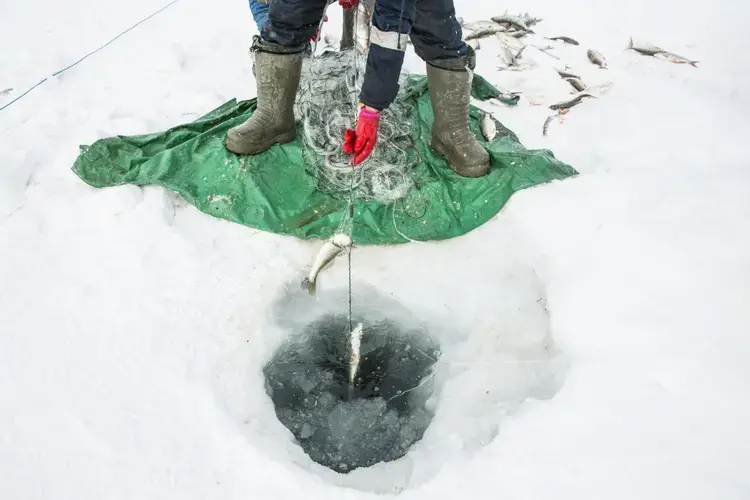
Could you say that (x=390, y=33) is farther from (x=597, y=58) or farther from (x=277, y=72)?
(x=597, y=58)

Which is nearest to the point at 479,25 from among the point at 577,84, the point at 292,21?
the point at 577,84

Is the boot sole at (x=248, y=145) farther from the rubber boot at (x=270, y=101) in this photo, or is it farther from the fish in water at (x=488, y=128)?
the fish in water at (x=488, y=128)

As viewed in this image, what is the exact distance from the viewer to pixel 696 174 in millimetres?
2779

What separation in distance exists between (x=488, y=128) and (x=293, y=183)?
3.96ft

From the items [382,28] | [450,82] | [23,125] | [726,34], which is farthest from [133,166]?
[726,34]

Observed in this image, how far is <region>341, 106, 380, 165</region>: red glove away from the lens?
248 centimetres

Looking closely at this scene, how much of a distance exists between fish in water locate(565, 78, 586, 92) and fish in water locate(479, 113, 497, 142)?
0.94m

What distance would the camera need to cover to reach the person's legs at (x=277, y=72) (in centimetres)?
273

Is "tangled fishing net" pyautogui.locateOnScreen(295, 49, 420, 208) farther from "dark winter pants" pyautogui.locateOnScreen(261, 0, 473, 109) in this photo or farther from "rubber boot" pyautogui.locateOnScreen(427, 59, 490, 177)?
"dark winter pants" pyautogui.locateOnScreen(261, 0, 473, 109)

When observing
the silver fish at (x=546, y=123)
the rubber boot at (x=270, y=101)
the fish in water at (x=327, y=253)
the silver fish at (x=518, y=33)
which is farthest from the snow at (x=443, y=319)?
the silver fish at (x=518, y=33)

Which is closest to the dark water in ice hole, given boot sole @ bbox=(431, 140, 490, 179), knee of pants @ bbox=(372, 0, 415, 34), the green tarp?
the green tarp

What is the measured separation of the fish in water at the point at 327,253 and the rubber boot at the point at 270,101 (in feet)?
3.03

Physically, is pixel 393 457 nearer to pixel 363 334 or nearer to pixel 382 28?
pixel 363 334

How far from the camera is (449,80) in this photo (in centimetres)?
283
